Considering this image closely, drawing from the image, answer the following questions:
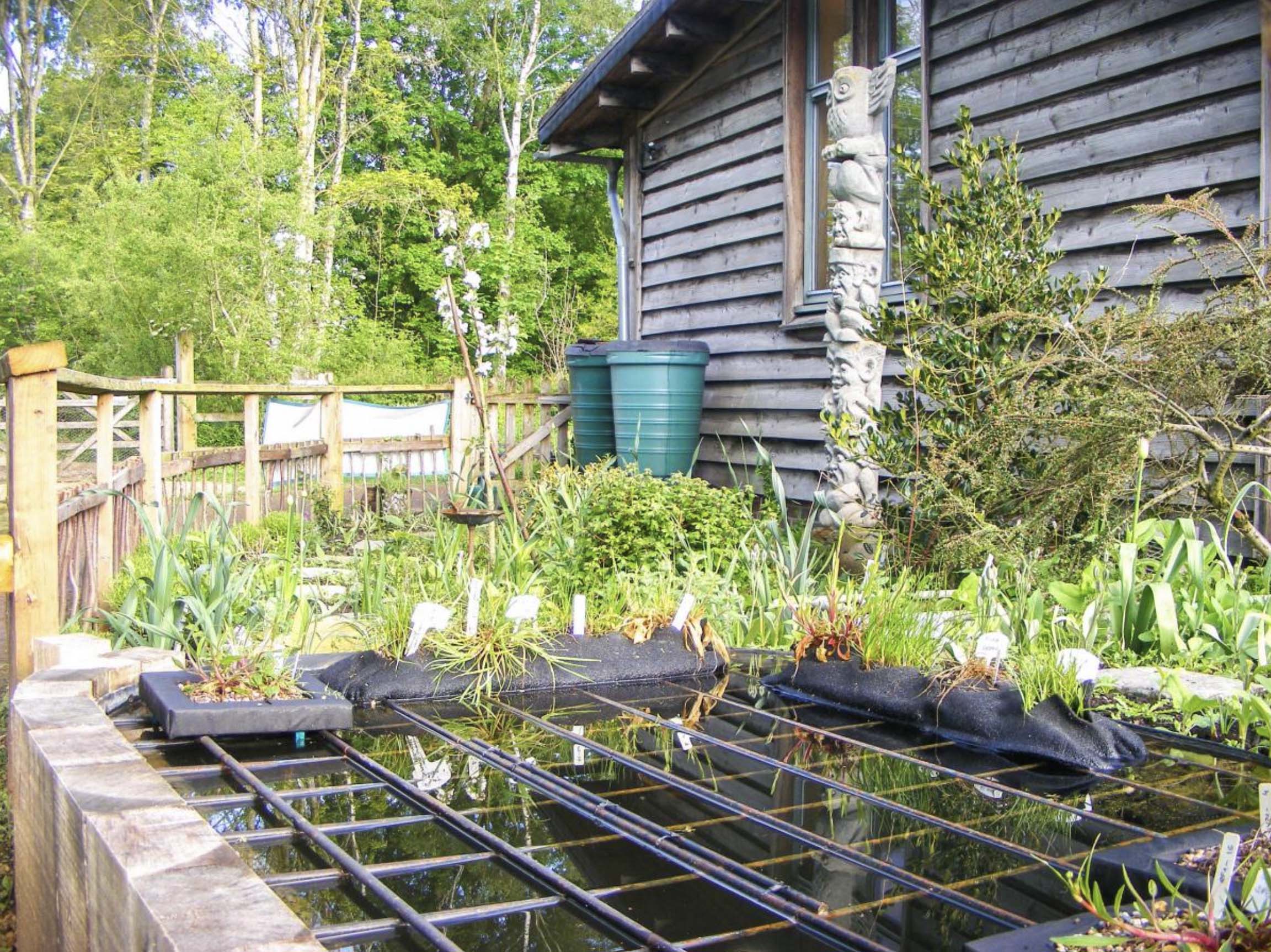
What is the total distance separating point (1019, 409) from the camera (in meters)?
4.60

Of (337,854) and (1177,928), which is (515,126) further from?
(1177,928)

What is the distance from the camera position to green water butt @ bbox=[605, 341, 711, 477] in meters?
7.67

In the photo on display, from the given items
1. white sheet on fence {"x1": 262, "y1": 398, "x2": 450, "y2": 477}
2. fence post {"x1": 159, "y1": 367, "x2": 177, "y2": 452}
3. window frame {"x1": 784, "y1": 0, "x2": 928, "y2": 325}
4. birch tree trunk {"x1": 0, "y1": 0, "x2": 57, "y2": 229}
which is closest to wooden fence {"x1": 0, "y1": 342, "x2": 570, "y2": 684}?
white sheet on fence {"x1": 262, "y1": 398, "x2": 450, "y2": 477}

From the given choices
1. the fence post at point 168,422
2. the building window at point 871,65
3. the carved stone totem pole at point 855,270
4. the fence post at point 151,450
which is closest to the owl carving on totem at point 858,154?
the carved stone totem pole at point 855,270

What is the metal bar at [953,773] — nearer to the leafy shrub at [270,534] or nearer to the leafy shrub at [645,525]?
the leafy shrub at [645,525]

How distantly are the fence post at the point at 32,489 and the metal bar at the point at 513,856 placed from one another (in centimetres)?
107

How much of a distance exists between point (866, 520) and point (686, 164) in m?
4.26

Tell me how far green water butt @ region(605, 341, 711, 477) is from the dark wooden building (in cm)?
42

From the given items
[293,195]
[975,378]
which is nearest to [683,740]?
[975,378]

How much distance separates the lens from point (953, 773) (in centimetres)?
289

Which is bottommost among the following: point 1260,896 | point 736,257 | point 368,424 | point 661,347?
point 1260,896

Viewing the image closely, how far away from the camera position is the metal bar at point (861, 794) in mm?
2363

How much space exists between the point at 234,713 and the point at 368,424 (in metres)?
9.79

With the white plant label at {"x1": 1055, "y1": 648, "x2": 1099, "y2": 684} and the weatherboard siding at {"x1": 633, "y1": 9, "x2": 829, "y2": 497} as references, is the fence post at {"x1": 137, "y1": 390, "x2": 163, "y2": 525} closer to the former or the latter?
the weatherboard siding at {"x1": 633, "y1": 9, "x2": 829, "y2": 497}
